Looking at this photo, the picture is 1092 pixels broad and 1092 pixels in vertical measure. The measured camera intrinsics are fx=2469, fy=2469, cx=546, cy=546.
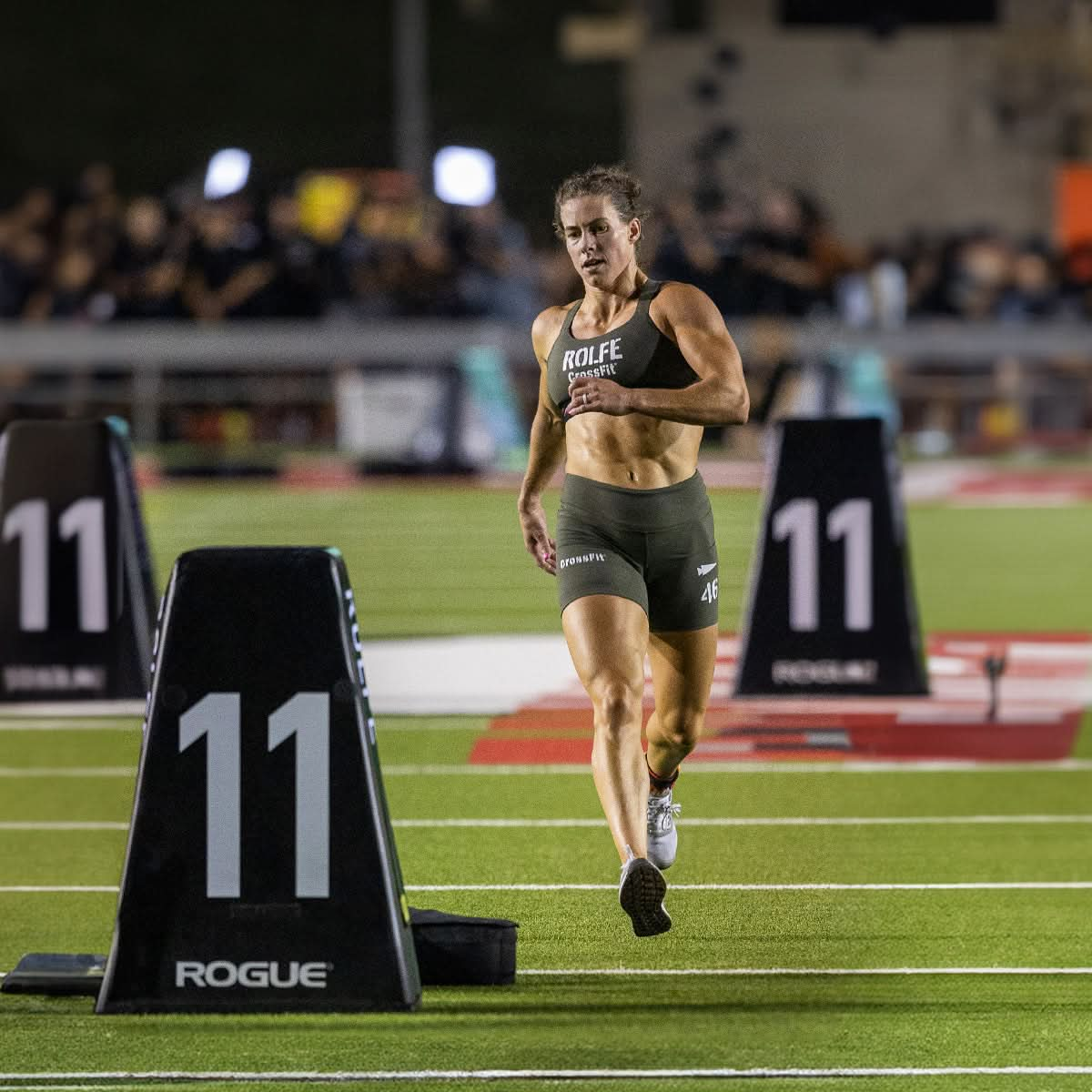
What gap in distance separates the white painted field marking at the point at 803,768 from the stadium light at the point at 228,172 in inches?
550

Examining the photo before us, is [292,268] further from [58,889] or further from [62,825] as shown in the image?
[58,889]

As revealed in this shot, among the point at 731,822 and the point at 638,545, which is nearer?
the point at 638,545

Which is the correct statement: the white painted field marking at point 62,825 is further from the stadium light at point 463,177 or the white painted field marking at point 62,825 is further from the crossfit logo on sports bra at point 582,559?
the stadium light at point 463,177

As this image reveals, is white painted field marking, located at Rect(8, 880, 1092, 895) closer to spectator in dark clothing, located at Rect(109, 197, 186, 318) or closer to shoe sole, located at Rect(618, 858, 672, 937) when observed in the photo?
shoe sole, located at Rect(618, 858, 672, 937)

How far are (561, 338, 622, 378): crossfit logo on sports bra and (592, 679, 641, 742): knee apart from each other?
0.84 meters

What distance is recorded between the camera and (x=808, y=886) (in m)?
7.37

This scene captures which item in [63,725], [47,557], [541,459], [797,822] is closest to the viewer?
[541,459]

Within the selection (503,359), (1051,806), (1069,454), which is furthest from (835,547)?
(1069,454)

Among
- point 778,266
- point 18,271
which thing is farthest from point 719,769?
point 18,271

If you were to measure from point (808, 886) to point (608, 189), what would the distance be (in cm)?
222

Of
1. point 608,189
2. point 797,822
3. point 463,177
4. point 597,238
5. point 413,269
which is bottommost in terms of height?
point 797,822

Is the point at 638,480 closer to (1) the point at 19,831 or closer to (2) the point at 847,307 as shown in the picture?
(1) the point at 19,831

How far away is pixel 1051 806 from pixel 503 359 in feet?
55.9

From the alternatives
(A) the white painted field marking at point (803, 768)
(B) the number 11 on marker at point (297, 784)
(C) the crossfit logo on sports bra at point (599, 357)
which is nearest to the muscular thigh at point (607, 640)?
(C) the crossfit logo on sports bra at point (599, 357)
